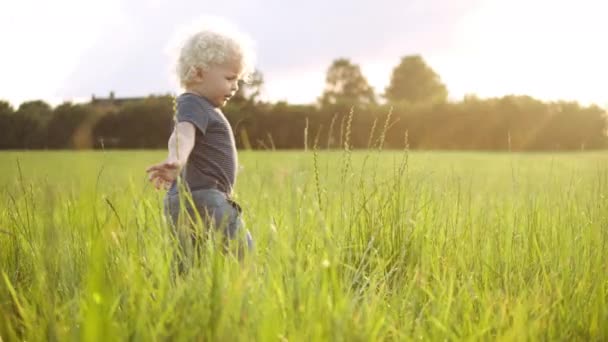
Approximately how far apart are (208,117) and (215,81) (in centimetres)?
22

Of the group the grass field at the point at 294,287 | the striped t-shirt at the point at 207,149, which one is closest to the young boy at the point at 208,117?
the striped t-shirt at the point at 207,149

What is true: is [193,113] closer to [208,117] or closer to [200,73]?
[208,117]

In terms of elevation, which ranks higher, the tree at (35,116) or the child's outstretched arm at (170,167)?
the tree at (35,116)

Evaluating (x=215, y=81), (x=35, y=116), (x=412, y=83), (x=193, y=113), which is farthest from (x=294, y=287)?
Result: (x=412, y=83)

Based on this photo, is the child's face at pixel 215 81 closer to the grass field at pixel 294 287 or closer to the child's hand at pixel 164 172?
the grass field at pixel 294 287

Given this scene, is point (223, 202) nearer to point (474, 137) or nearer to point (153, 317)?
point (153, 317)

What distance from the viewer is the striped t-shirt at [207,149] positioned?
9.71 feet

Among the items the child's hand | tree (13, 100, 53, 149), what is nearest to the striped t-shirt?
the child's hand

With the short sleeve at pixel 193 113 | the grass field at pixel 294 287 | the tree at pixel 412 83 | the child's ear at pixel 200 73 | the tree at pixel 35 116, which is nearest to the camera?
the grass field at pixel 294 287

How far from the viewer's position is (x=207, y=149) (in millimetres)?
3043

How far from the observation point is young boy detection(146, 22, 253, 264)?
2.93 m

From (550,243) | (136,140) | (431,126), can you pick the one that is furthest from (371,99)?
(550,243)

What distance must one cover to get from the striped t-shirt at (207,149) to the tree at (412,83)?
63.2 m

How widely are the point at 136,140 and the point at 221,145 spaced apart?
3238cm
